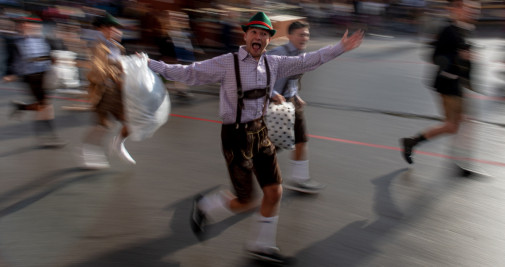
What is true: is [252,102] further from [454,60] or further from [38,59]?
[38,59]

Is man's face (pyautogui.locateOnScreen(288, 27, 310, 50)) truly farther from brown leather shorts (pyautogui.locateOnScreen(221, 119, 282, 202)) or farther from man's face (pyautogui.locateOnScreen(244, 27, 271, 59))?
brown leather shorts (pyautogui.locateOnScreen(221, 119, 282, 202))

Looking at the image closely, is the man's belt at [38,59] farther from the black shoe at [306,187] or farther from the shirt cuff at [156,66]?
the black shoe at [306,187]

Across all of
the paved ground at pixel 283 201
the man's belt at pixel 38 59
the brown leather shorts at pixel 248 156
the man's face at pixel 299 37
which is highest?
the man's face at pixel 299 37

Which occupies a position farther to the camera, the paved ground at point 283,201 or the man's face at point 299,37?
the man's face at point 299,37

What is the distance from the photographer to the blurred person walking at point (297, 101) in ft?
13.8

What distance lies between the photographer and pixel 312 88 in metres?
9.31

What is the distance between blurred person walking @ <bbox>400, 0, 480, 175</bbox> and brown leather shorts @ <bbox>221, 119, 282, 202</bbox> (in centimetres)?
247

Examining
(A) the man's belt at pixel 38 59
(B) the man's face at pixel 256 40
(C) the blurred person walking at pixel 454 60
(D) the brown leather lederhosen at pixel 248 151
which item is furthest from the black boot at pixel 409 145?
(A) the man's belt at pixel 38 59

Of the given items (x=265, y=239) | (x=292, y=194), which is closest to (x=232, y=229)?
(x=265, y=239)

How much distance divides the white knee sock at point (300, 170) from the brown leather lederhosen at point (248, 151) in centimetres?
124

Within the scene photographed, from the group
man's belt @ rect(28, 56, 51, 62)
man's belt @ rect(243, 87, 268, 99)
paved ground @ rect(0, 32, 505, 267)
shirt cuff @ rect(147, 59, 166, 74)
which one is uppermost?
shirt cuff @ rect(147, 59, 166, 74)

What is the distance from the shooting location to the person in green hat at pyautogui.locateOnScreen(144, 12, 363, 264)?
3189 mm

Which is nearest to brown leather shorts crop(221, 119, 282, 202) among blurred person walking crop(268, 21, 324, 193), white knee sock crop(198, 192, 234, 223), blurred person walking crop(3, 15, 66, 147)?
white knee sock crop(198, 192, 234, 223)

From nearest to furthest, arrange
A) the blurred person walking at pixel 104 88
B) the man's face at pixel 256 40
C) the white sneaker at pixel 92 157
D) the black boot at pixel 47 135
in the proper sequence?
1. the man's face at pixel 256 40
2. the blurred person walking at pixel 104 88
3. the white sneaker at pixel 92 157
4. the black boot at pixel 47 135
